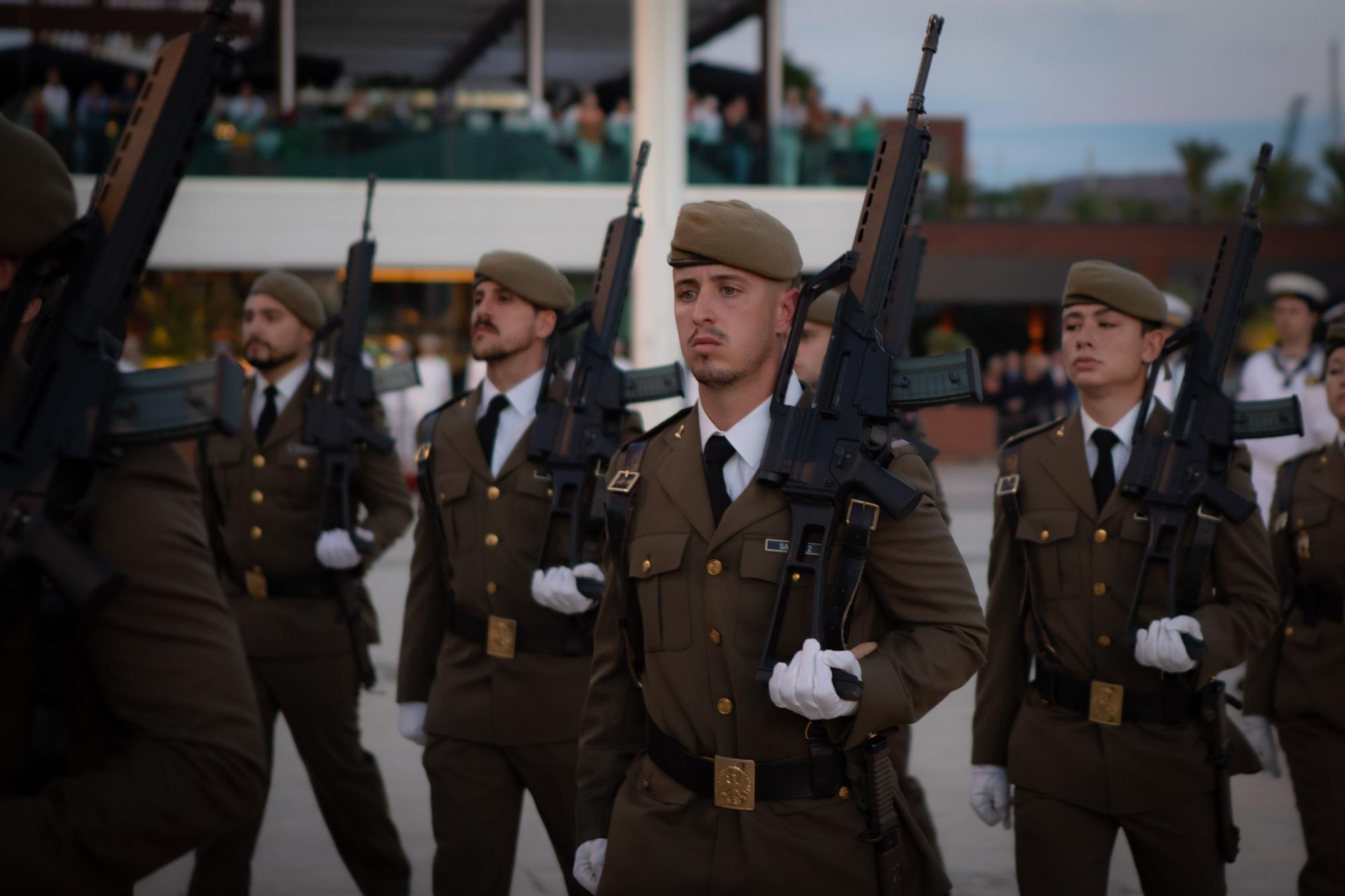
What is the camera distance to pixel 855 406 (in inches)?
110

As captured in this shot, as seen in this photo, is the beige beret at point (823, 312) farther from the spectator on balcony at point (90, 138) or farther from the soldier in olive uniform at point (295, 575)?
the spectator on balcony at point (90, 138)

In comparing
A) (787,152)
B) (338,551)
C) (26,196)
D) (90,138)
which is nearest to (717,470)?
(26,196)

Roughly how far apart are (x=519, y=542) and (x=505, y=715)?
536mm

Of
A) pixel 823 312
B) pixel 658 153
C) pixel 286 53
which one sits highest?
pixel 286 53

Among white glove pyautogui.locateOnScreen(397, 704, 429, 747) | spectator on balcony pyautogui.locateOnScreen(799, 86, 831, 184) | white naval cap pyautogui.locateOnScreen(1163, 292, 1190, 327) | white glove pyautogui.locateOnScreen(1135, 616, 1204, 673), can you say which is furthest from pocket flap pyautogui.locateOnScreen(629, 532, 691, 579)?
spectator on balcony pyautogui.locateOnScreen(799, 86, 831, 184)

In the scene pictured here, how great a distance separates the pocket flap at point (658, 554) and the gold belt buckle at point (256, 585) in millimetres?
2658

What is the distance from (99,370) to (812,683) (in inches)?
49.6

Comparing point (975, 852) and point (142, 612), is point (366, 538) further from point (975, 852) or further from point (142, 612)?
point (142, 612)

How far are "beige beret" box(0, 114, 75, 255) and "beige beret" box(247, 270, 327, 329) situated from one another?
336 centimetres

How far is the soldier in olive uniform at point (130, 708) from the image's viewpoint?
1.86 metres

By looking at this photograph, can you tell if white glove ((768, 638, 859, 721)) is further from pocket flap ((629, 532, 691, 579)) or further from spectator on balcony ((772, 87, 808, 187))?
spectator on balcony ((772, 87, 808, 187))

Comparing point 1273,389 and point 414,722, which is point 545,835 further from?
point 1273,389

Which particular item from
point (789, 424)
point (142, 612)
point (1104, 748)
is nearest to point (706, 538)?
point (789, 424)

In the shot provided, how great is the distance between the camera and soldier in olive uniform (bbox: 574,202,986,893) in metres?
2.62
